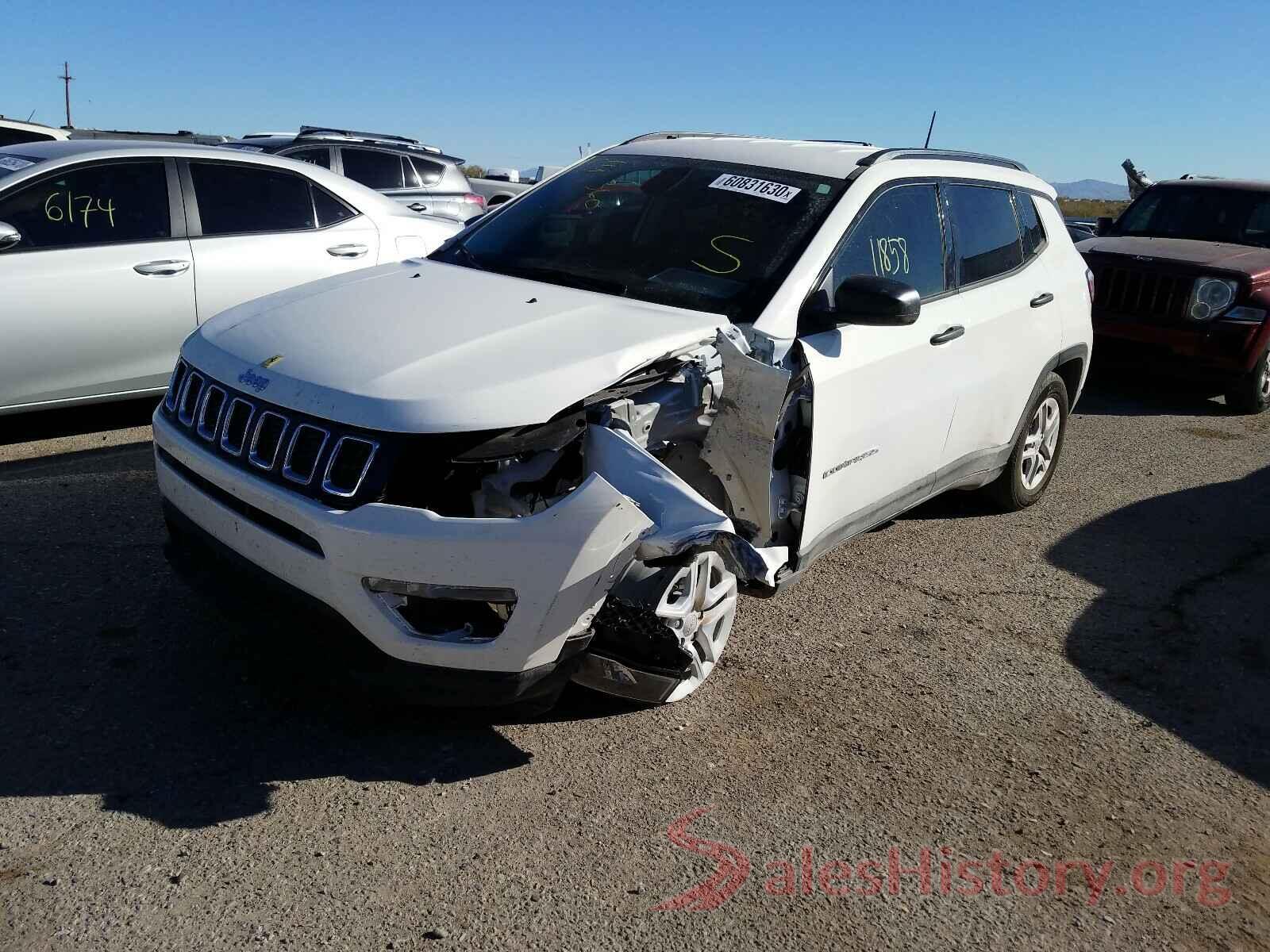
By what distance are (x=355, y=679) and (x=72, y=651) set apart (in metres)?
1.33

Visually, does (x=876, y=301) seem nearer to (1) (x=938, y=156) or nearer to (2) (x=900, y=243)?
(2) (x=900, y=243)

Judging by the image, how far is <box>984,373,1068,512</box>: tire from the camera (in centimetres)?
557

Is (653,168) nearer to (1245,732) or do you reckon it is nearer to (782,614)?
(782,614)

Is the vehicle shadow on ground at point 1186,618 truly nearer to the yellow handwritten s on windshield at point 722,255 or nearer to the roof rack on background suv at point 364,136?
the yellow handwritten s on windshield at point 722,255

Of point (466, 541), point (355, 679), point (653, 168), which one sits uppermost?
point (653, 168)

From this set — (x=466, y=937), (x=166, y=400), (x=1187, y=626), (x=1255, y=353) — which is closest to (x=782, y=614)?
(x=1187, y=626)

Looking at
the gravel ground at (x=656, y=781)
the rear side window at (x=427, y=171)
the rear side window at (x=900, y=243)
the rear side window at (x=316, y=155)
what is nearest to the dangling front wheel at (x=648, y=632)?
the gravel ground at (x=656, y=781)

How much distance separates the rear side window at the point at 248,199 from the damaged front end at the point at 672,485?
401 cm

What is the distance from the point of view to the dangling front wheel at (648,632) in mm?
3086

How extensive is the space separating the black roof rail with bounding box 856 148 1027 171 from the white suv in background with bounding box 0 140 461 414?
3.11 meters

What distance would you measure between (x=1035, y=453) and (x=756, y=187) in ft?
8.24

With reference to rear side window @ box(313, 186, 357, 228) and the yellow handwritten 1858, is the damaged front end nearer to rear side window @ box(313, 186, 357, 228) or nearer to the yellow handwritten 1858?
the yellow handwritten 1858

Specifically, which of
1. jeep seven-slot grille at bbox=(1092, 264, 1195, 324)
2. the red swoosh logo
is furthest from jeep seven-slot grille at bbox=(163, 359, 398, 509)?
jeep seven-slot grille at bbox=(1092, 264, 1195, 324)

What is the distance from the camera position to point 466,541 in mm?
2836
